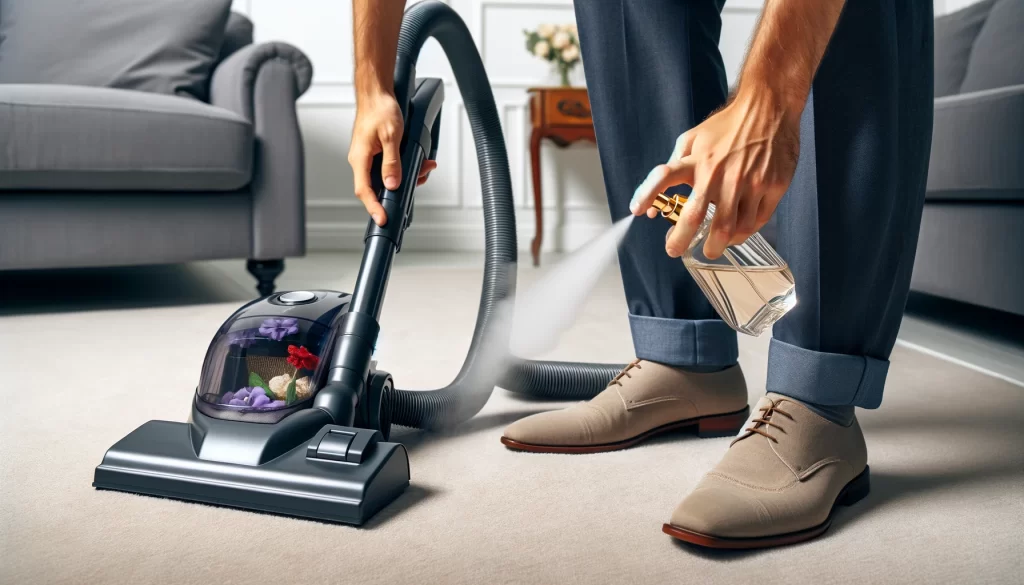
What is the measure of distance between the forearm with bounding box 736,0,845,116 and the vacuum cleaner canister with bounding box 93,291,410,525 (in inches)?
17.0

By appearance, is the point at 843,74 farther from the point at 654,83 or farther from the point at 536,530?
the point at 536,530

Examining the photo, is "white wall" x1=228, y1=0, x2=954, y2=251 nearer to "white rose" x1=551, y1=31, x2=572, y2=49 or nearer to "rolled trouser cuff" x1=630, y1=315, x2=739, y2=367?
"white rose" x1=551, y1=31, x2=572, y2=49

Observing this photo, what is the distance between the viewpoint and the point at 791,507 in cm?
71

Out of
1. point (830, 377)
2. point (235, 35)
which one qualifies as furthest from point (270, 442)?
point (235, 35)

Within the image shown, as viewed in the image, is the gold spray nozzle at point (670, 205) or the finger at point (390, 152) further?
the finger at point (390, 152)

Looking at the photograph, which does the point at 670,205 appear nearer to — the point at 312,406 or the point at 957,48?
the point at 312,406

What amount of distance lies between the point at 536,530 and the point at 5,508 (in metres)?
0.48

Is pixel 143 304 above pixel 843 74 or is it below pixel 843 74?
below

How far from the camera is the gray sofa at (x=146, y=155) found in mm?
1817

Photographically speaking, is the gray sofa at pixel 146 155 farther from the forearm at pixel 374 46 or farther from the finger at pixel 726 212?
the finger at pixel 726 212

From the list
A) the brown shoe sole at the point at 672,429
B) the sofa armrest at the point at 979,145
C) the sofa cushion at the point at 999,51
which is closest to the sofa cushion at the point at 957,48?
the sofa cushion at the point at 999,51

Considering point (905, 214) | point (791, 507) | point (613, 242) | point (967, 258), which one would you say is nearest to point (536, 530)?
point (791, 507)

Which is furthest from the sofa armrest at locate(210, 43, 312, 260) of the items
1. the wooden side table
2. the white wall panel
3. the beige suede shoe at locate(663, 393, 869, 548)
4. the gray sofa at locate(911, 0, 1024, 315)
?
the white wall panel

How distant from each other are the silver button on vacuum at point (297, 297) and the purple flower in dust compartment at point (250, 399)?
11cm
